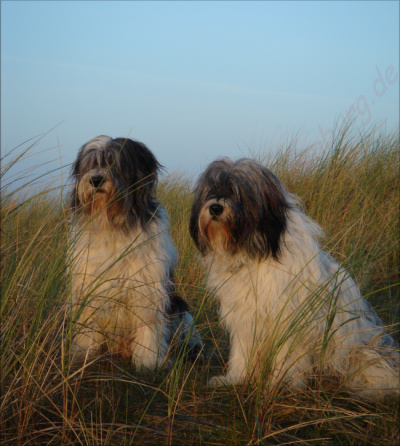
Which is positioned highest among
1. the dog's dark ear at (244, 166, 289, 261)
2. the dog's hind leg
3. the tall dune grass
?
the dog's dark ear at (244, 166, 289, 261)

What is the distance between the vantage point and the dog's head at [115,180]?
13.1 feet

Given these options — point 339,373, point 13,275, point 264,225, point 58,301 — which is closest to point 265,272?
point 264,225

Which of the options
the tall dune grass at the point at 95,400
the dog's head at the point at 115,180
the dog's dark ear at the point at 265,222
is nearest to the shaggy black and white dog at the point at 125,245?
the dog's head at the point at 115,180

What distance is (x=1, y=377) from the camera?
245 centimetres

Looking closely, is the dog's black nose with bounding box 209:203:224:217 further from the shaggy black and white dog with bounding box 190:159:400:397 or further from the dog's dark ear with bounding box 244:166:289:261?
the dog's dark ear with bounding box 244:166:289:261

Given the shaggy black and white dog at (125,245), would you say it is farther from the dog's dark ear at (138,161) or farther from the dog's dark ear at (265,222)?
the dog's dark ear at (265,222)

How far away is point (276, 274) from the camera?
3.47m

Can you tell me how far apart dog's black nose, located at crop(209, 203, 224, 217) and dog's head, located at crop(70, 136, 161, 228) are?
702mm

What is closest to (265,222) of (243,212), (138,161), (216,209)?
(243,212)

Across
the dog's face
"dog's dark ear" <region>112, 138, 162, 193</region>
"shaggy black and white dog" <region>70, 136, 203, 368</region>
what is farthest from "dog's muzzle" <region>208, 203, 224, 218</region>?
"dog's dark ear" <region>112, 138, 162, 193</region>

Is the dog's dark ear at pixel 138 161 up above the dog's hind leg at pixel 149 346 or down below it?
above

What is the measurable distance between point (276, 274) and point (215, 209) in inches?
22.7

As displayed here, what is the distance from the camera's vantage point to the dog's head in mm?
3986

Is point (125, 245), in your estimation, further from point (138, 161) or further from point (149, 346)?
point (149, 346)
